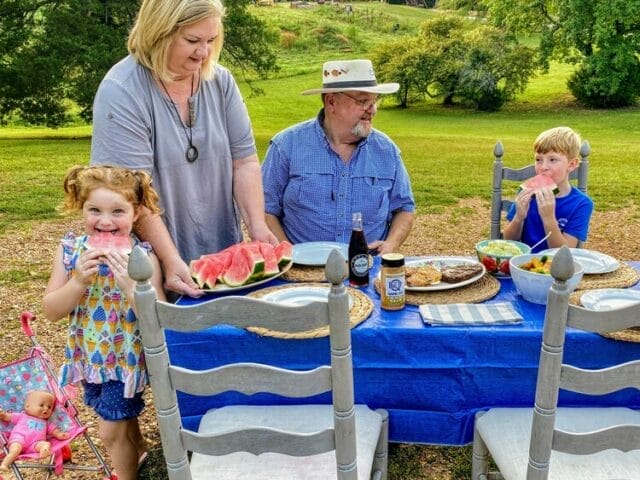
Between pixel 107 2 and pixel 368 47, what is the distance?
90.0 ft

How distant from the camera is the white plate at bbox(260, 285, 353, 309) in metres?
2.65

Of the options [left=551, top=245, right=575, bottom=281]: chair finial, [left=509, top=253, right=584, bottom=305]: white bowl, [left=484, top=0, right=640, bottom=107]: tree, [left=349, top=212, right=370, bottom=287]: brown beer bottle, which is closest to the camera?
[left=551, top=245, right=575, bottom=281]: chair finial

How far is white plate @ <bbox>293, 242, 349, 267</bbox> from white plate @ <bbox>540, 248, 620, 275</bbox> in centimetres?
105

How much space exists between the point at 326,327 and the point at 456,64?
3233cm

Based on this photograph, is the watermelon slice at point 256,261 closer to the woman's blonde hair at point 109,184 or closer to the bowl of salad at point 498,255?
the woman's blonde hair at point 109,184

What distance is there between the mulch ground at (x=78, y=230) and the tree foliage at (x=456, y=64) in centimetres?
2338

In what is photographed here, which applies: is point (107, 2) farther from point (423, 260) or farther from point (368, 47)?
point (368, 47)

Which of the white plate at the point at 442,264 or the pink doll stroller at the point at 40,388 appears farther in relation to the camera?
the pink doll stroller at the point at 40,388

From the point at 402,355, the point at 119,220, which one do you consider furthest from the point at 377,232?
the point at 119,220

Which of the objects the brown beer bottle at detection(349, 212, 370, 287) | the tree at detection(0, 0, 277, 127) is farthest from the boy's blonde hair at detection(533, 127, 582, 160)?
the tree at detection(0, 0, 277, 127)

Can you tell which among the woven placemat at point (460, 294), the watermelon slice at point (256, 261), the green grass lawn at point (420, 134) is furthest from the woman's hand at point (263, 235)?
the green grass lawn at point (420, 134)

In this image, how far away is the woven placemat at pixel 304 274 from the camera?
291 cm

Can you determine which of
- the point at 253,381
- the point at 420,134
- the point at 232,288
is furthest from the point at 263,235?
the point at 420,134

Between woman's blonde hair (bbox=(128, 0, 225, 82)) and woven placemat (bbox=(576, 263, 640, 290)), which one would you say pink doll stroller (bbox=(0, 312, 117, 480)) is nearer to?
woman's blonde hair (bbox=(128, 0, 225, 82))
